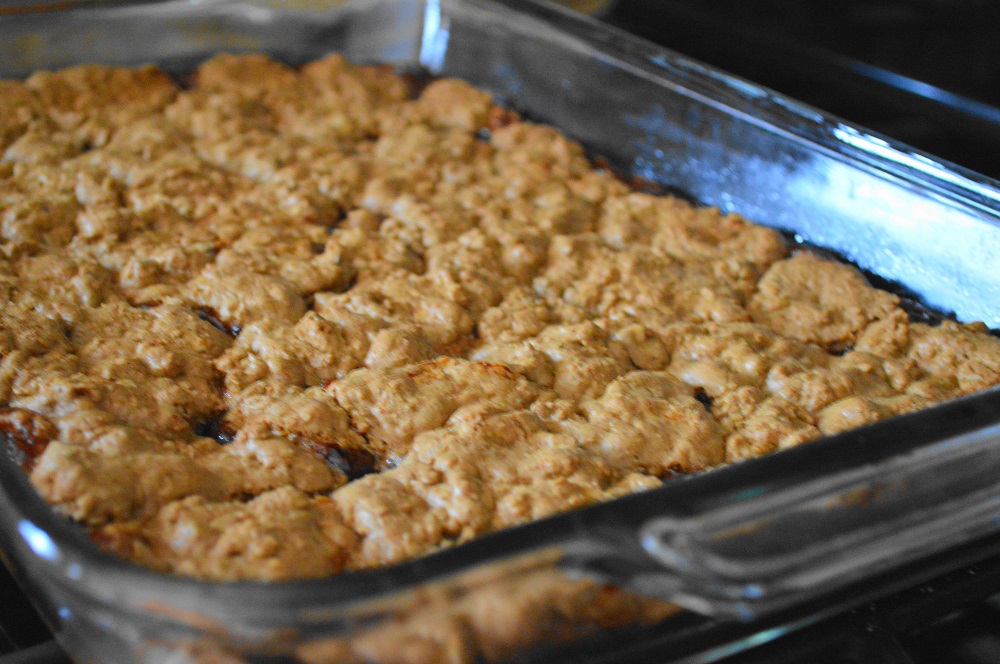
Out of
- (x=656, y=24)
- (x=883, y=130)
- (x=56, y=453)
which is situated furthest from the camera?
(x=656, y=24)

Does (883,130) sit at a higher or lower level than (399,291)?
higher

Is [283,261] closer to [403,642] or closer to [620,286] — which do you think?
[620,286]

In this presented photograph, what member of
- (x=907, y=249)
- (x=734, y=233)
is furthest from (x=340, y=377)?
(x=907, y=249)

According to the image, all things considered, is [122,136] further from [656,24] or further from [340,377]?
[656,24]

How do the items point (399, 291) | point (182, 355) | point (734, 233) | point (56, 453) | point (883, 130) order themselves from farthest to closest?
point (883, 130), point (734, 233), point (399, 291), point (182, 355), point (56, 453)

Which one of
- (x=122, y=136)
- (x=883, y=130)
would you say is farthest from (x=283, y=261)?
(x=883, y=130)

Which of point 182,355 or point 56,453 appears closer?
point 56,453
